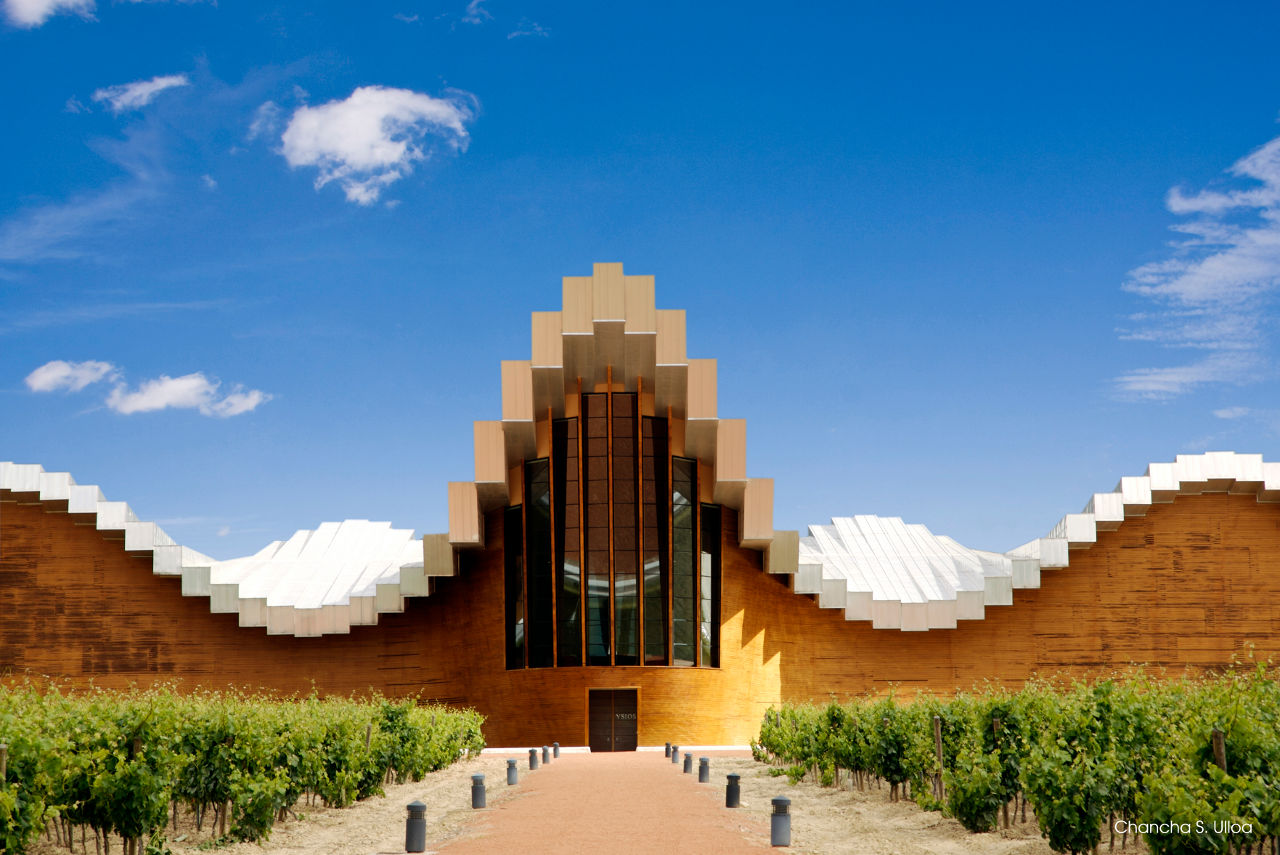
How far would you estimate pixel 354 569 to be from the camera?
40.5 metres

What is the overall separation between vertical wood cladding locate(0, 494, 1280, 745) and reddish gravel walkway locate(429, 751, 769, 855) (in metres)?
12.8

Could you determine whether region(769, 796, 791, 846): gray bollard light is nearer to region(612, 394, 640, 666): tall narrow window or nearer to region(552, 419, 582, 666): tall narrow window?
region(612, 394, 640, 666): tall narrow window

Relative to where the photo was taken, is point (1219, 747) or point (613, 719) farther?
point (613, 719)

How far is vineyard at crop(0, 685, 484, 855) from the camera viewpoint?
10141 millimetres

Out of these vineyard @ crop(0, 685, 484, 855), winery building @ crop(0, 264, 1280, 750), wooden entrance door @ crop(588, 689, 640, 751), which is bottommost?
wooden entrance door @ crop(588, 689, 640, 751)

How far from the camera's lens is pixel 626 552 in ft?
112

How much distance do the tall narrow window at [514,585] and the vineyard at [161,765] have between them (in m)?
15.8

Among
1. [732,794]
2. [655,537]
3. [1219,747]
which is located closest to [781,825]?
[732,794]

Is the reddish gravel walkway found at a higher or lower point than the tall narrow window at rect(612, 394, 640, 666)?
lower

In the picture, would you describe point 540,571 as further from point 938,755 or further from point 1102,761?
point 1102,761

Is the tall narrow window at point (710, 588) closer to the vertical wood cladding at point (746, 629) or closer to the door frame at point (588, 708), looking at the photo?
the vertical wood cladding at point (746, 629)

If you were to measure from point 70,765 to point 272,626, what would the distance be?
2515 centimetres

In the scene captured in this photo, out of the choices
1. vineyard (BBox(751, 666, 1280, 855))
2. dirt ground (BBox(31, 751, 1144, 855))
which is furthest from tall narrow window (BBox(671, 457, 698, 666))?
vineyard (BBox(751, 666, 1280, 855))

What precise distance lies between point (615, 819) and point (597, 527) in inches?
764
